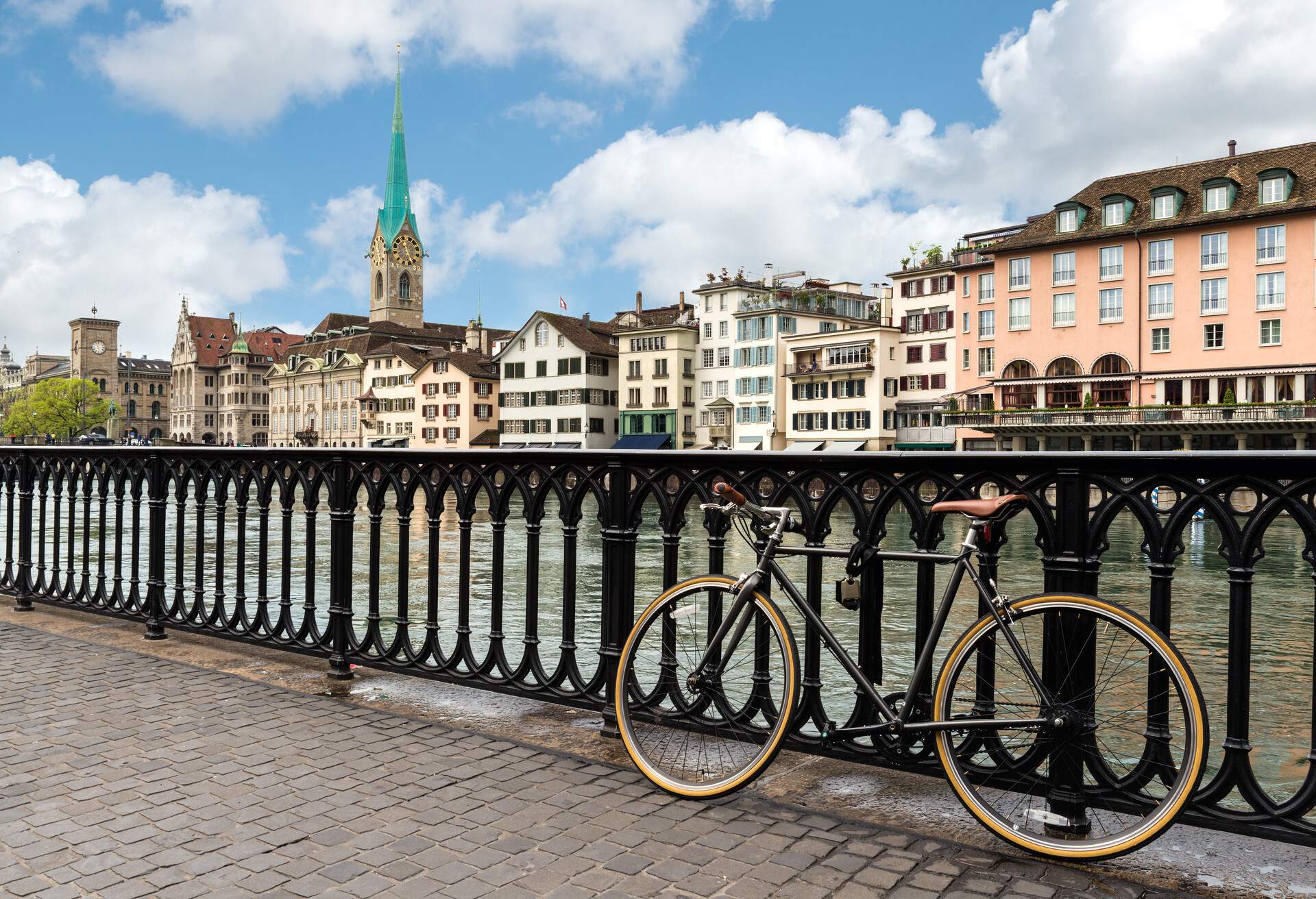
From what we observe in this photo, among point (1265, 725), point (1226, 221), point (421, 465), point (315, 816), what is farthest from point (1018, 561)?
point (1226, 221)

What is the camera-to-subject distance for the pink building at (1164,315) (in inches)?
2191

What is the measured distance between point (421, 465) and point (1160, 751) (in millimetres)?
3828

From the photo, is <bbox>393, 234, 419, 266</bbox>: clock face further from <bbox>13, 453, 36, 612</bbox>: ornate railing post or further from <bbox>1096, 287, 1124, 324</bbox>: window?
<bbox>13, 453, 36, 612</bbox>: ornate railing post

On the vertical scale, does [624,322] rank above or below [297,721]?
above

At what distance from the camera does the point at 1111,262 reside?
62.9 m

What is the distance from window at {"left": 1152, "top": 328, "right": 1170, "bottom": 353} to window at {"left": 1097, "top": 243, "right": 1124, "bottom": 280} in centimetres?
408

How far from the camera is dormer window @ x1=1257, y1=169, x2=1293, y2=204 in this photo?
56.5 m

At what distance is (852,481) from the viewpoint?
164 inches

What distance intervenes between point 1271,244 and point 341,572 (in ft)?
205

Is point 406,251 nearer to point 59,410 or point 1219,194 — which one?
point 59,410

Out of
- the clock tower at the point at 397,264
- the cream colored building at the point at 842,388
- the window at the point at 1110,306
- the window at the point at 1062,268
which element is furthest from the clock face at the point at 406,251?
the window at the point at 1110,306

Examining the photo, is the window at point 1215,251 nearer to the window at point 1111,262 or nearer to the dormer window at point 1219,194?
the dormer window at point 1219,194

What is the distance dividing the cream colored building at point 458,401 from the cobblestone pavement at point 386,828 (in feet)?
302

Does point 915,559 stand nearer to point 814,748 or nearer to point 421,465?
point 814,748
